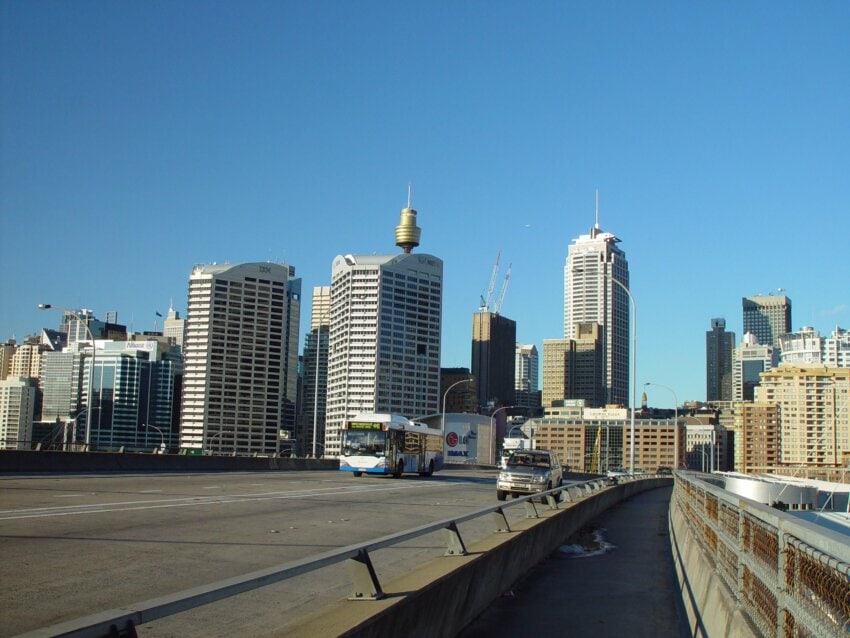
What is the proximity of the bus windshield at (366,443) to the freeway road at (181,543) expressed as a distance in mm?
17091

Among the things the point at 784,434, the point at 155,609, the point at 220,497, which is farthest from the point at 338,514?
the point at 784,434

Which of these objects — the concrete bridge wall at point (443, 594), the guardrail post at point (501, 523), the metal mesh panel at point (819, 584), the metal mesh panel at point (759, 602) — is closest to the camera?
the metal mesh panel at point (819, 584)

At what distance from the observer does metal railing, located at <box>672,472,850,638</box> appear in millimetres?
4711

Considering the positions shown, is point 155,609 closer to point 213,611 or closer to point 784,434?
point 213,611

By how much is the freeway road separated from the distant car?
17.1 feet

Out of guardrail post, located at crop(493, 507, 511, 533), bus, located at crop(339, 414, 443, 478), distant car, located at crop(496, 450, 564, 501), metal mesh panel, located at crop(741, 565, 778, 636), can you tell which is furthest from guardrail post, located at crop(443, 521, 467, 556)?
bus, located at crop(339, 414, 443, 478)

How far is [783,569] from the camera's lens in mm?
6070

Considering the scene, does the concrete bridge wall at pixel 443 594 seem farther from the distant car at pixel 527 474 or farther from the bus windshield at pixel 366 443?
the bus windshield at pixel 366 443

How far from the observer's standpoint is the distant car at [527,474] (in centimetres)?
3359

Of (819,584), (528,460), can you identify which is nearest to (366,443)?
(528,460)

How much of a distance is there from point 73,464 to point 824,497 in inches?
1731

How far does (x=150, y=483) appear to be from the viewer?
2969cm

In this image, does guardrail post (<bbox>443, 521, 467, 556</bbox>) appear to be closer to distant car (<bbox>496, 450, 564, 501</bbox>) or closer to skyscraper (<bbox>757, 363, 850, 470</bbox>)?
distant car (<bbox>496, 450, 564, 501</bbox>)

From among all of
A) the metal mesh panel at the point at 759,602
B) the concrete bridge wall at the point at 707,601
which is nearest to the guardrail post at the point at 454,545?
the concrete bridge wall at the point at 707,601
